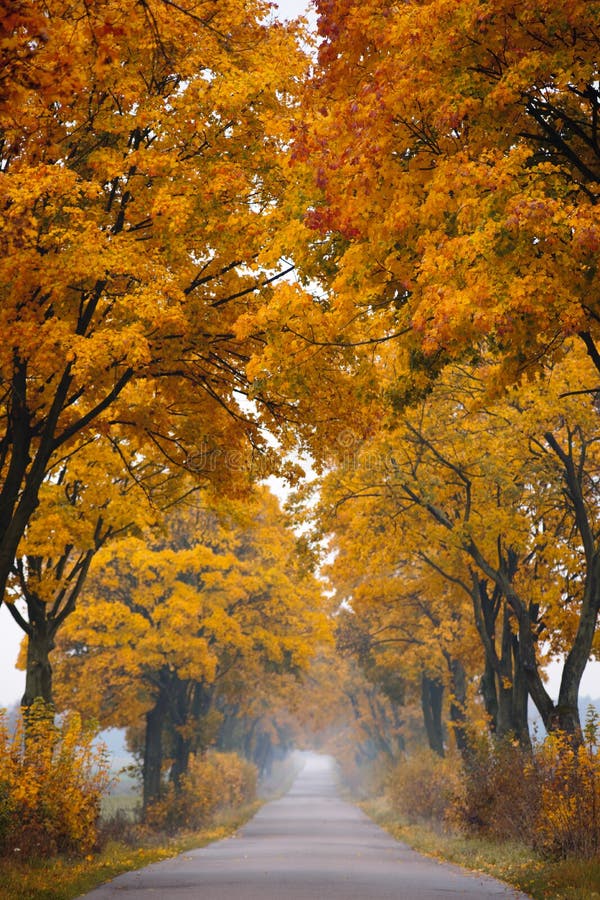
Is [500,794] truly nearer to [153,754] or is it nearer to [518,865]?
[518,865]

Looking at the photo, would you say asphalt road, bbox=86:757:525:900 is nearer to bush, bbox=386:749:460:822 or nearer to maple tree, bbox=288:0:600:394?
bush, bbox=386:749:460:822

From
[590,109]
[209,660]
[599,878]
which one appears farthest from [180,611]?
[590,109]

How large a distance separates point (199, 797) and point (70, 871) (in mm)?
17849

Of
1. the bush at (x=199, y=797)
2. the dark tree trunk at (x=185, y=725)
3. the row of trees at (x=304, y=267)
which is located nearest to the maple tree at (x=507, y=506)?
the row of trees at (x=304, y=267)

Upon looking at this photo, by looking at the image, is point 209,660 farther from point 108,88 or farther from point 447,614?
point 108,88

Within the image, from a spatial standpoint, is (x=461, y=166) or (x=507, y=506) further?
(x=507, y=506)

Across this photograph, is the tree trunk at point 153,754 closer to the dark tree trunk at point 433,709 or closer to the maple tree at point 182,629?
the maple tree at point 182,629

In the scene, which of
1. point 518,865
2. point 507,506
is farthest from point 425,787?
point 518,865

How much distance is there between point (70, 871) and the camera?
1160 cm

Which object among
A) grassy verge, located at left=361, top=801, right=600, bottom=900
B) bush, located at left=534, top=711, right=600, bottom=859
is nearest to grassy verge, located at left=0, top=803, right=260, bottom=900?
grassy verge, located at left=361, top=801, right=600, bottom=900

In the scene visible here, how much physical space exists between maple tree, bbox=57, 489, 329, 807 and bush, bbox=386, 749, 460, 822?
5.47m

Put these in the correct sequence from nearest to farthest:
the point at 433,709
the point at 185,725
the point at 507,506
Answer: the point at 507,506 → the point at 185,725 → the point at 433,709

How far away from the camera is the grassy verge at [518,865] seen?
9766mm

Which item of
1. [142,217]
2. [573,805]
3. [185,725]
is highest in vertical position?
[142,217]
